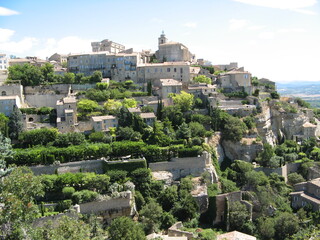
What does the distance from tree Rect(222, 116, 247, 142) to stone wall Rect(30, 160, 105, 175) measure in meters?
16.1

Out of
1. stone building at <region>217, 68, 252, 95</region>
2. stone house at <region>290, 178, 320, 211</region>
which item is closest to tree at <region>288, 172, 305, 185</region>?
stone house at <region>290, 178, 320, 211</region>

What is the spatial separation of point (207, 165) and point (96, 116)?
14.4 metres

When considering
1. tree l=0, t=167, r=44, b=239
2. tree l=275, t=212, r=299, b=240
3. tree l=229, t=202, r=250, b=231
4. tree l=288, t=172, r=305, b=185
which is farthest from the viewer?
tree l=288, t=172, r=305, b=185

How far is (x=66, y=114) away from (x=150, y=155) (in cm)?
1185

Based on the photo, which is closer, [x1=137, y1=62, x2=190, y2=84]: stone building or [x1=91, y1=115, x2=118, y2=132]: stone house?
[x1=91, y1=115, x2=118, y2=132]: stone house

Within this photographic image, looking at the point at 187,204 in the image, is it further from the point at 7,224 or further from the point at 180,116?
the point at 7,224

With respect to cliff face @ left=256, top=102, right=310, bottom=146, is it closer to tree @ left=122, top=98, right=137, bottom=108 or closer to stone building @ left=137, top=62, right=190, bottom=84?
stone building @ left=137, top=62, right=190, bottom=84

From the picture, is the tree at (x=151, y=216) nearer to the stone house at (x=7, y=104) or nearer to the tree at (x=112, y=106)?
the tree at (x=112, y=106)

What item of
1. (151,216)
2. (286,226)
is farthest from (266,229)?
(151,216)

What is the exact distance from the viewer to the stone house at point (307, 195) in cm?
3772

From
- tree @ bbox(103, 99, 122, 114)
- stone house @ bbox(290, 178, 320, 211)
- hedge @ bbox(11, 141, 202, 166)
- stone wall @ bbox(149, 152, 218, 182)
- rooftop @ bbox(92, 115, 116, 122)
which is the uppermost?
tree @ bbox(103, 99, 122, 114)

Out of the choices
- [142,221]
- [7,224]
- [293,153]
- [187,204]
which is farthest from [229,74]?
[7,224]

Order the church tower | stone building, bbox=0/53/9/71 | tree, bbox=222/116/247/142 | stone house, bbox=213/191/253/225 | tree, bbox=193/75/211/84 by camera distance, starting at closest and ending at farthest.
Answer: stone house, bbox=213/191/253/225
tree, bbox=222/116/247/142
tree, bbox=193/75/211/84
stone building, bbox=0/53/9/71
the church tower

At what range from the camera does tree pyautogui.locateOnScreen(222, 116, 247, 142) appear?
147 ft
